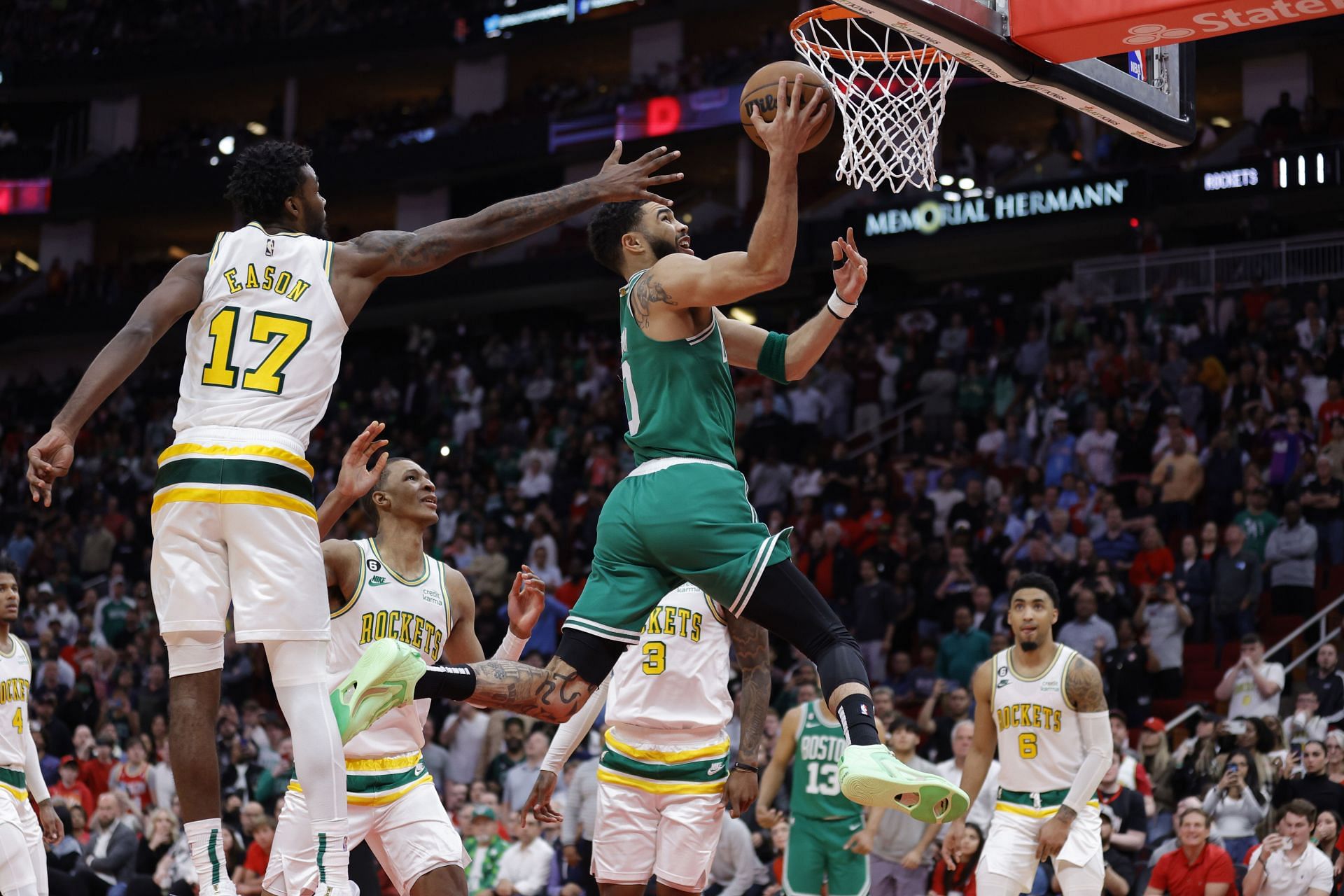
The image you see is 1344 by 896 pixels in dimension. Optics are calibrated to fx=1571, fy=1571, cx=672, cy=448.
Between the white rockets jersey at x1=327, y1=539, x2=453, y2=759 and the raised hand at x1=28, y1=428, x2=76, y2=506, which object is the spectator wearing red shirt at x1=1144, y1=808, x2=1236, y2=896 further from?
the raised hand at x1=28, y1=428, x2=76, y2=506

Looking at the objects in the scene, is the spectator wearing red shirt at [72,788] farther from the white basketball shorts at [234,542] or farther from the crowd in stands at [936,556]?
Result: the white basketball shorts at [234,542]

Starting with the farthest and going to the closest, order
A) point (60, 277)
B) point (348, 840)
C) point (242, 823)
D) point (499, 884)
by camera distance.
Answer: point (60, 277)
point (242, 823)
point (499, 884)
point (348, 840)

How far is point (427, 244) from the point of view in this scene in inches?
236

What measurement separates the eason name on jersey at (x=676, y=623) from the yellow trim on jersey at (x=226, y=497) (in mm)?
3539

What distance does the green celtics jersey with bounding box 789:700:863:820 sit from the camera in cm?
1117

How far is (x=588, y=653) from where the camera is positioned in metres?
6.13

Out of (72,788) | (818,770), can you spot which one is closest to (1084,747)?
(818,770)

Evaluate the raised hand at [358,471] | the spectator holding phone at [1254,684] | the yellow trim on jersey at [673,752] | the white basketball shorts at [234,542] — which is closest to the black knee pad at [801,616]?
the white basketball shorts at [234,542]

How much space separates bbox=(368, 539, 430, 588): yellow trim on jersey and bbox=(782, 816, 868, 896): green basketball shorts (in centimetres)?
434

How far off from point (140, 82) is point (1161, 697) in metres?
32.2

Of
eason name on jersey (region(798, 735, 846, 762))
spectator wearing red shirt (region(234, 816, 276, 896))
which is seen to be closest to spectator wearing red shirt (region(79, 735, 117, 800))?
spectator wearing red shirt (region(234, 816, 276, 896))

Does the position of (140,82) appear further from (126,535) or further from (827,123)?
(827,123)

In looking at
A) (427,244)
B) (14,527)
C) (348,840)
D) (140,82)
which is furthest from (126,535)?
(427,244)

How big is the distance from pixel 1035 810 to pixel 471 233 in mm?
5559
